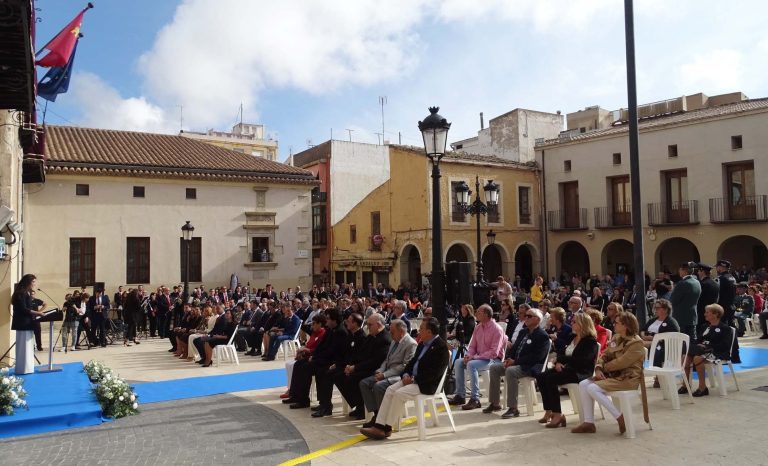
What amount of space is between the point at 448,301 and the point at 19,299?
696 centimetres

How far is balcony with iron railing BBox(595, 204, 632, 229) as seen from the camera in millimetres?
27292

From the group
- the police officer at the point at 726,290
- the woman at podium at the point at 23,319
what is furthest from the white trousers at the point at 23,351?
the police officer at the point at 726,290

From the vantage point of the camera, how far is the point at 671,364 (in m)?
7.61

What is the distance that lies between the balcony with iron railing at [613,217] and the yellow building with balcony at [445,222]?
3374 millimetres

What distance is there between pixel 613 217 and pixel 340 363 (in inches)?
901

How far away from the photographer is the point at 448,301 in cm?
869

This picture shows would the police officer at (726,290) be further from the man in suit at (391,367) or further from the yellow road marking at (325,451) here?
the yellow road marking at (325,451)

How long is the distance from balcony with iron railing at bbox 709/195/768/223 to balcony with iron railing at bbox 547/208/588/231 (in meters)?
5.87

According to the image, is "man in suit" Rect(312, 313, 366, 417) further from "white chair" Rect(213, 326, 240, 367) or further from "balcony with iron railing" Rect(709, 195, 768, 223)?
"balcony with iron railing" Rect(709, 195, 768, 223)

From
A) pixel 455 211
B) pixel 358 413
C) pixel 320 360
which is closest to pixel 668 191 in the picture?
pixel 455 211

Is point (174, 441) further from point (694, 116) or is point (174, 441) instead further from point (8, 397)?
point (694, 116)

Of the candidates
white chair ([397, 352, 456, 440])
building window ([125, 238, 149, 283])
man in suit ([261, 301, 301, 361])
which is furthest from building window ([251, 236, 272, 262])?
white chair ([397, 352, 456, 440])

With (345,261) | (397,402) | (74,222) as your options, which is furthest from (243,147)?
(397,402)

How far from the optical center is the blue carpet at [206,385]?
366 inches
